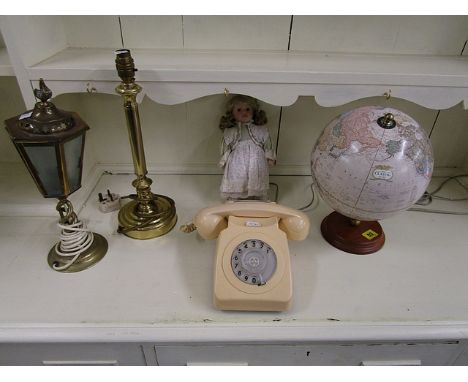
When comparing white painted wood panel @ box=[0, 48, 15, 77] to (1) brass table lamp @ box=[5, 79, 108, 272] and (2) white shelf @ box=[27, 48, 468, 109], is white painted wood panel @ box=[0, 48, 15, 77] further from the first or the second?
(1) brass table lamp @ box=[5, 79, 108, 272]

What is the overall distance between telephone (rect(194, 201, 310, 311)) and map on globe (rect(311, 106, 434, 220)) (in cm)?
12

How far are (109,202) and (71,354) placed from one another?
361 mm

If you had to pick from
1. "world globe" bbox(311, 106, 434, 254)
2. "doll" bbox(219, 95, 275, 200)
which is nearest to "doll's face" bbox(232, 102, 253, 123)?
"doll" bbox(219, 95, 275, 200)

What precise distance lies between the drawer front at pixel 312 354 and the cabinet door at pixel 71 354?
2.3 inches

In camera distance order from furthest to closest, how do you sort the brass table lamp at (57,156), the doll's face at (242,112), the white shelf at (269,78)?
the doll's face at (242,112) < the white shelf at (269,78) < the brass table lamp at (57,156)

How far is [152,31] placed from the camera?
761mm

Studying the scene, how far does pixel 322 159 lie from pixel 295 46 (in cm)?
34

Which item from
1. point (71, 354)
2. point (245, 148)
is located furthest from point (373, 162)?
point (71, 354)

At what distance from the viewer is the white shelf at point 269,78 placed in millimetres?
646

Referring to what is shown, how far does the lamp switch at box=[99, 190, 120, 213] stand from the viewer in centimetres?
82

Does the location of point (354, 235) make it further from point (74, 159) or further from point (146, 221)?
point (74, 159)

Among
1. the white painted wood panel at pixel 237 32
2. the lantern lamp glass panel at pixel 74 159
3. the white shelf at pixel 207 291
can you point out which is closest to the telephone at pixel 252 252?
the white shelf at pixel 207 291

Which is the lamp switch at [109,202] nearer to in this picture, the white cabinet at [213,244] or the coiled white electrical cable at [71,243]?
the white cabinet at [213,244]
